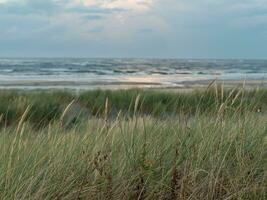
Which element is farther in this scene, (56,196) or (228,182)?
(228,182)

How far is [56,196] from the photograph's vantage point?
324cm

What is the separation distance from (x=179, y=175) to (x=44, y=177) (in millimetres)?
940

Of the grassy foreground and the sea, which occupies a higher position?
the grassy foreground

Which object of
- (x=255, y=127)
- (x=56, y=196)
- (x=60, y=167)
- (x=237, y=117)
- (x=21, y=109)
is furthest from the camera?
(x=21, y=109)

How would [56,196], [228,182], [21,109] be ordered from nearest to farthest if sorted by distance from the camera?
[56,196], [228,182], [21,109]

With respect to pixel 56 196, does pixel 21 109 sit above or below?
below

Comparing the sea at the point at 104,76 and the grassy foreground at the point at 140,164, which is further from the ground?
the grassy foreground at the point at 140,164

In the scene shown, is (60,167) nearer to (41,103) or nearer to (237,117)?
(237,117)

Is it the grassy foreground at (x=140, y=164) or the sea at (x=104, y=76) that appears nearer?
the grassy foreground at (x=140, y=164)

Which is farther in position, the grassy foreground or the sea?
the sea

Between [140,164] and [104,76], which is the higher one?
[140,164]

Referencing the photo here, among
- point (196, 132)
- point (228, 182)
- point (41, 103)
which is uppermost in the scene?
point (196, 132)

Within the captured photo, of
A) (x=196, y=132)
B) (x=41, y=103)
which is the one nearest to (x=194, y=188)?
(x=196, y=132)

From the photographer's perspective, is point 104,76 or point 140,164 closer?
point 140,164
